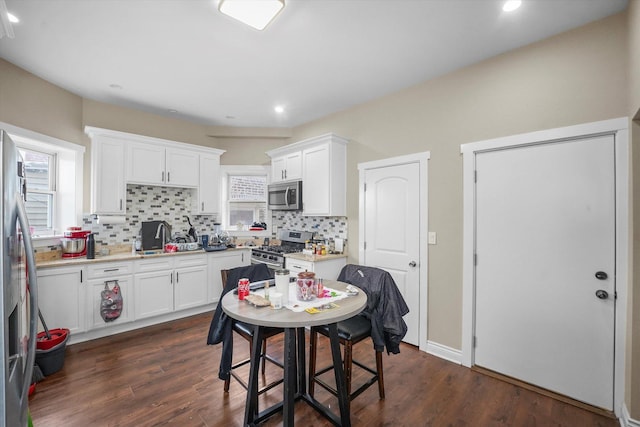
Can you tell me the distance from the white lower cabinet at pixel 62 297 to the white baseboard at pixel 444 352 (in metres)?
3.70

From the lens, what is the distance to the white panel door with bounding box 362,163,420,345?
3.04 metres

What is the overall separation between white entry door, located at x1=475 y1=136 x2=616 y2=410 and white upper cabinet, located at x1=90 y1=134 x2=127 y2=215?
161 inches

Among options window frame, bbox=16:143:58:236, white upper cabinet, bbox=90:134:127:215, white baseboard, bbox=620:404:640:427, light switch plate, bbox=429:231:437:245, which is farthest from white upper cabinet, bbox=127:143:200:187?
white baseboard, bbox=620:404:640:427

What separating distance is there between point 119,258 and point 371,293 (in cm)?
294

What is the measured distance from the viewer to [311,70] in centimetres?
280

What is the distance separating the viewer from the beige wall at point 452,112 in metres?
2.03

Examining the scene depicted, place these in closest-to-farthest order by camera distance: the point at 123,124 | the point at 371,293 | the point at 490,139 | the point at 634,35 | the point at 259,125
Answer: the point at 634,35, the point at 371,293, the point at 490,139, the point at 123,124, the point at 259,125

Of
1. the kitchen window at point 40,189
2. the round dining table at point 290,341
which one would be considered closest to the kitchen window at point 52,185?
the kitchen window at point 40,189

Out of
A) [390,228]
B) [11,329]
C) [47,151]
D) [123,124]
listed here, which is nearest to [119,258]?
[47,151]

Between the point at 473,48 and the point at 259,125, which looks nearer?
the point at 473,48

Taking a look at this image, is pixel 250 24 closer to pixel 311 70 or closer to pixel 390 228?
pixel 311 70

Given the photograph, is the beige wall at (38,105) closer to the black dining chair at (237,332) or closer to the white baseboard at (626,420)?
the black dining chair at (237,332)

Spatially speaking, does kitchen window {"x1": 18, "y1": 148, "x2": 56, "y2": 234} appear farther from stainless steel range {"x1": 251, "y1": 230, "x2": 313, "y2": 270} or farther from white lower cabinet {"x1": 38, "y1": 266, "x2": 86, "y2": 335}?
stainless steel range {"x1": 251, "y1": 230, "x2": 313, "y2": 270}

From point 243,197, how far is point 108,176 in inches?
72.4
